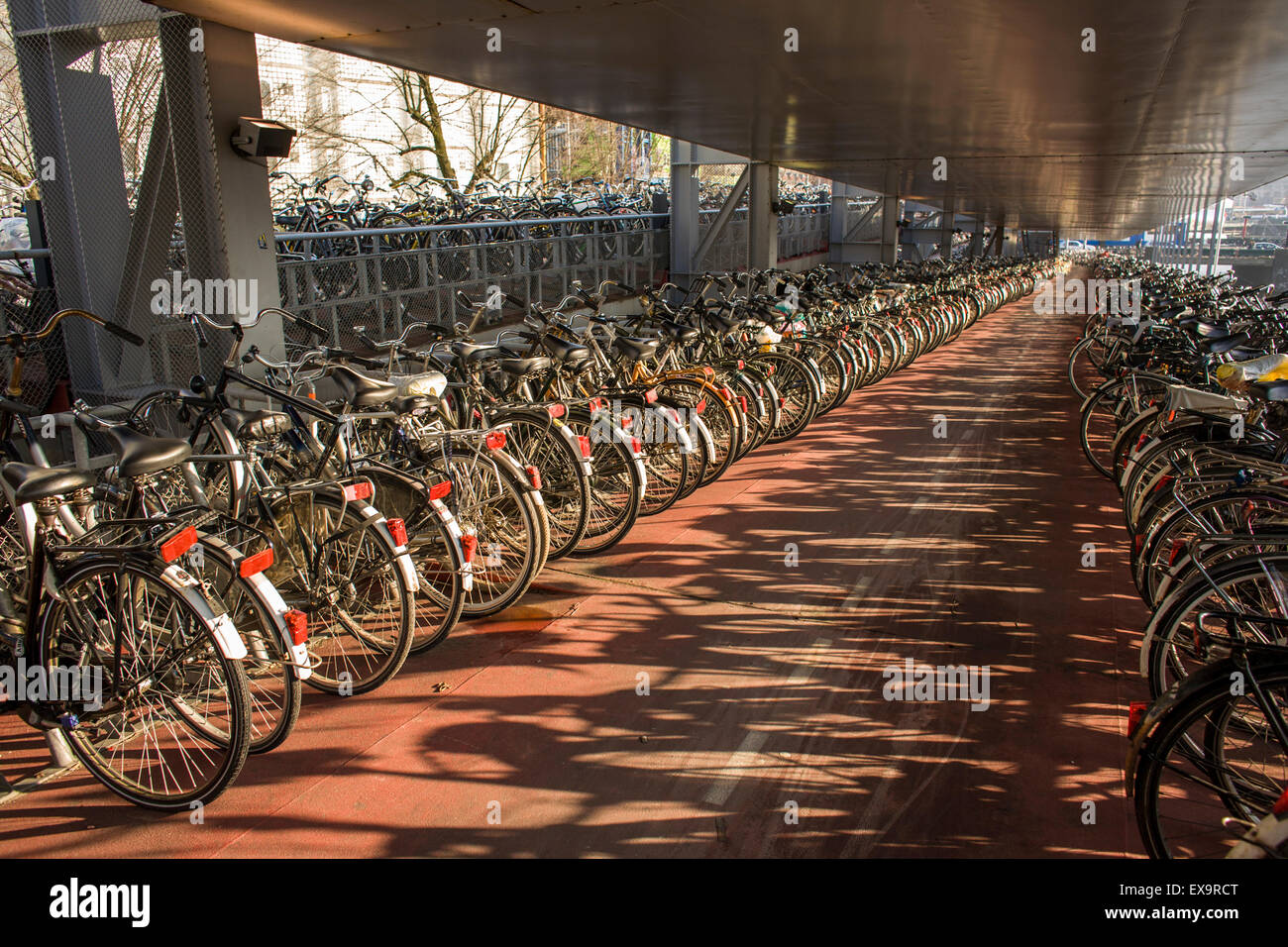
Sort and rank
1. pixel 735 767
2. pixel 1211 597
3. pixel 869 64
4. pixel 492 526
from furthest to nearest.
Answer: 1. pixel 869 64
2. pixel 492 526
3. pixel 735 767
4. pixel 1211 597

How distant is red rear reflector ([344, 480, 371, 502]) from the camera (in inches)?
112

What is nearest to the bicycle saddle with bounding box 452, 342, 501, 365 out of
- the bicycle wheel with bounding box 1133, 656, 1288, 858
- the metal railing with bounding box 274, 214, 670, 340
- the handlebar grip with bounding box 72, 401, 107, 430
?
the metal railing with bounding box 274, 214, 670, 340

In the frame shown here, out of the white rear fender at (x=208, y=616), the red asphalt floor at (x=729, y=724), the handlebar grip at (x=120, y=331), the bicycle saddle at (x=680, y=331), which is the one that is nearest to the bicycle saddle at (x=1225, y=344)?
the red asphalt floor at (x=729, y=724)

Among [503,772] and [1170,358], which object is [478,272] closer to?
[1170,358]

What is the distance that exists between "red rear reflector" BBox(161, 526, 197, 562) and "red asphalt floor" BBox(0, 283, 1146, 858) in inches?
29.3

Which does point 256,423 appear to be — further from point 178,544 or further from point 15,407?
point 178,544

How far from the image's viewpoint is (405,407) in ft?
10.8

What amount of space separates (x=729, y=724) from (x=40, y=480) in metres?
2.08

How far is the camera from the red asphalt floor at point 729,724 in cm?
233

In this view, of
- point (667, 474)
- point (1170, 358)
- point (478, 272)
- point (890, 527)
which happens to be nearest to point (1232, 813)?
point (890, 527)

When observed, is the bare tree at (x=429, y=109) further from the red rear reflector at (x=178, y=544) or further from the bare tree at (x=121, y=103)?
the red rear reflector at (x=178, y=544)

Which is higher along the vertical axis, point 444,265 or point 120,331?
point 444,265

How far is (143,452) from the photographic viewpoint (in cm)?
231

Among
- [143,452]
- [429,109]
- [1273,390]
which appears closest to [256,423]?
[143,452]
